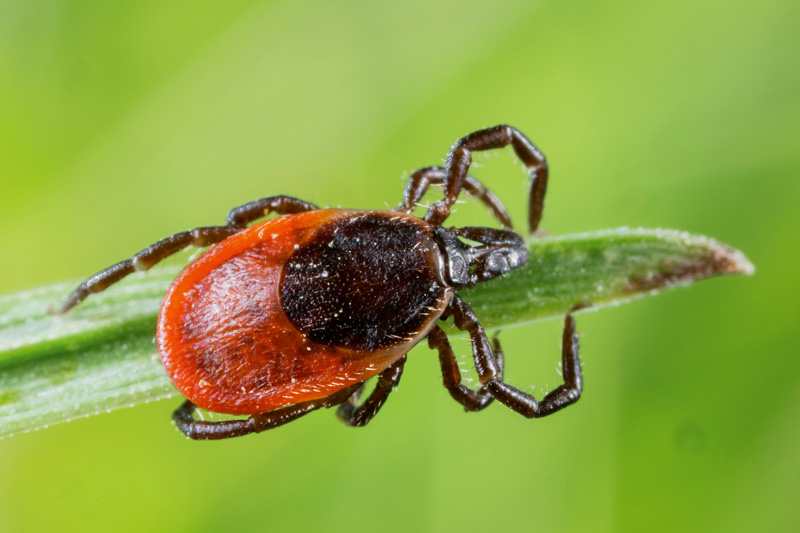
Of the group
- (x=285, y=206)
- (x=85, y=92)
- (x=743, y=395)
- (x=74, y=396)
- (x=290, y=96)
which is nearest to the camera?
(x=74, y=396)

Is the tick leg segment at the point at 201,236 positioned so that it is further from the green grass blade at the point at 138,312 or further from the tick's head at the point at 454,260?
the tick's head at the point at 454,260

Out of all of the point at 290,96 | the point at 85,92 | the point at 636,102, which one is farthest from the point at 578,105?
the point at 85,92

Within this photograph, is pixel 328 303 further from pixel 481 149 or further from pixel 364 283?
pixel 481 149

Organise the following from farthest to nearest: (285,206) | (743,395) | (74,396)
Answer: (743,395)
(285,206)
(74,396)

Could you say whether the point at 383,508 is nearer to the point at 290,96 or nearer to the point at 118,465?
the point at 118,465

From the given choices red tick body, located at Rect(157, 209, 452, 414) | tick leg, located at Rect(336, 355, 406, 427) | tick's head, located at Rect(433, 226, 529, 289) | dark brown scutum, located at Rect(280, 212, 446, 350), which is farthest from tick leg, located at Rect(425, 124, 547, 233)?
tick leg, located at Rect(336, 355, 406, 427)

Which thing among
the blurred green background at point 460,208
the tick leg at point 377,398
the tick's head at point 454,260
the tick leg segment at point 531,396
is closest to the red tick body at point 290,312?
the tick's head at point 454,260

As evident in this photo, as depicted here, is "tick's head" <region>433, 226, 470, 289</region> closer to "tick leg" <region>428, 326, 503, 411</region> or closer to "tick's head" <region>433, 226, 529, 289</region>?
"tick's head" <region>433, 226, 529, 289</region>
